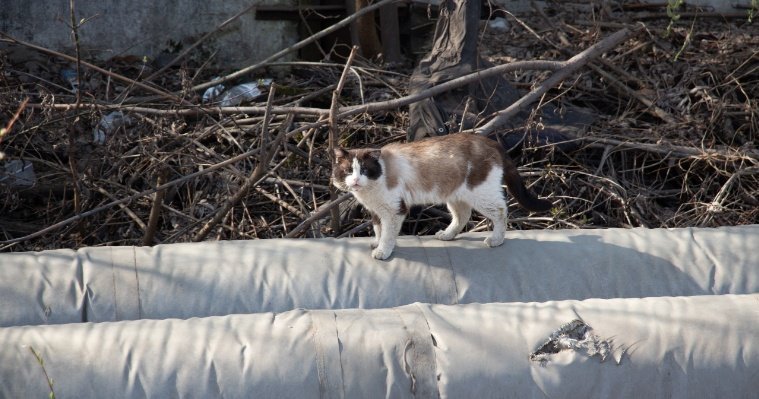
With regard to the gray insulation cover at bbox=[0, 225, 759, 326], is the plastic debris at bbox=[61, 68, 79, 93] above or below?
above

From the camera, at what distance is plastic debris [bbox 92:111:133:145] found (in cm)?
545

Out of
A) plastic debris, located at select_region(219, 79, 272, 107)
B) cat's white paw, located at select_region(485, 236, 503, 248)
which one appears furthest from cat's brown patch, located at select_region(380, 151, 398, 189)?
plastic debris, located at select_region(219, 79, 272, 107)

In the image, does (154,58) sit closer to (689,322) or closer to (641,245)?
(641,245)

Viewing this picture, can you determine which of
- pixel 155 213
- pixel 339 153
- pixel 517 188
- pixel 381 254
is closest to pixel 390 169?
pixel 339 153

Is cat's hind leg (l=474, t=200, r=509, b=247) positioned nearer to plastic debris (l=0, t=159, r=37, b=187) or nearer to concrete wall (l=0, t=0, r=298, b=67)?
plastic debris (l=0, t=159, r=37, b=187)

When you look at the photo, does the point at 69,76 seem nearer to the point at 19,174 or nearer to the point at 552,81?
the point at 19,174

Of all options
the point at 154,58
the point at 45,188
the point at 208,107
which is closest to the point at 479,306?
the point at 208,107

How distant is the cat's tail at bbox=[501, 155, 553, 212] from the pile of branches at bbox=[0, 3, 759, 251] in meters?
0.80

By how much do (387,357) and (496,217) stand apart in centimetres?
123

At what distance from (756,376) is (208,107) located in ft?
11.6

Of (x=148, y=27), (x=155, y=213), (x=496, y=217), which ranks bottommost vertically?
(x=155, y=213)

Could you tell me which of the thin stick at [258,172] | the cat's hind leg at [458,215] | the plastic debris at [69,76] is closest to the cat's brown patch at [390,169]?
the cat's hind leg at [458,215]

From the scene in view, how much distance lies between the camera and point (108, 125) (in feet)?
18.5

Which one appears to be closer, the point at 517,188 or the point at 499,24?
the point at 517,188
